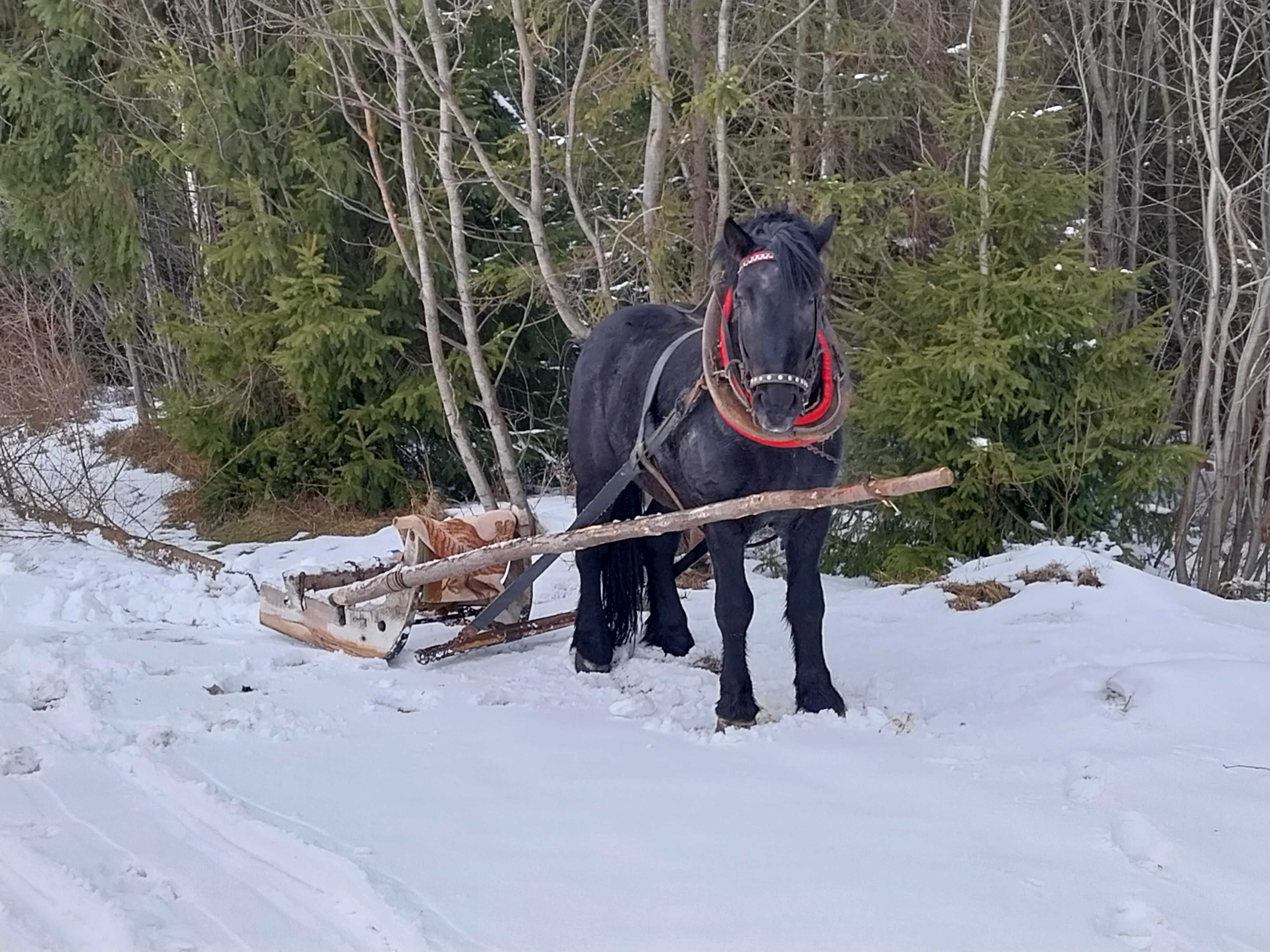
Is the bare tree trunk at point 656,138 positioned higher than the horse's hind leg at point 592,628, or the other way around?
the bare tree trunk at point 656,138

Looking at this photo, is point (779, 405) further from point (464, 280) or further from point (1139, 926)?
point (464, 280)

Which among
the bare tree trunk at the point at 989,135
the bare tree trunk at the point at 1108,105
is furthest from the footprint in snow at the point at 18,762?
the bare tree trunk at the point at 1108,105

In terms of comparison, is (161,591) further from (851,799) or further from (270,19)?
(270,19)

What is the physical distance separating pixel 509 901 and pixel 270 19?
10.2 metres

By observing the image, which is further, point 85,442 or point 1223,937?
point 85,442

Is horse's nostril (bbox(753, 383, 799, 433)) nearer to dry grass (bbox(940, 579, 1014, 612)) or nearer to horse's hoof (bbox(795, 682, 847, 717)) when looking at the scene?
horse's hoof (bbox(795, 682, 847, 717))

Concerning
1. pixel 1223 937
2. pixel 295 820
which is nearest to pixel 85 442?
pixel 295 820

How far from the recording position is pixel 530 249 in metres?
9.77

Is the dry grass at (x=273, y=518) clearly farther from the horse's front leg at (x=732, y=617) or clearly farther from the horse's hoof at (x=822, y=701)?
the horse's hoof at (x=822, y=701)

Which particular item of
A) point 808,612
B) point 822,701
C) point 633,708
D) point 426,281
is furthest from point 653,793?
point 426,281

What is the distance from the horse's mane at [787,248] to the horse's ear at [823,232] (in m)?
0.01

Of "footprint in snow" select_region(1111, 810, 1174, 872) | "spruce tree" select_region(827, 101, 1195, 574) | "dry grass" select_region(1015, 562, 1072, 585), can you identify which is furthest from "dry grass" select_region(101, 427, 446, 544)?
"footprint in snow" select_region(1111, 810, 1174, 872)

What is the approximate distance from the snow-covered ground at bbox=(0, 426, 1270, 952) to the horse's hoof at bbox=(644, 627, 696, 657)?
117 millimetres

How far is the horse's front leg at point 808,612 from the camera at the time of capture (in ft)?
13.8
